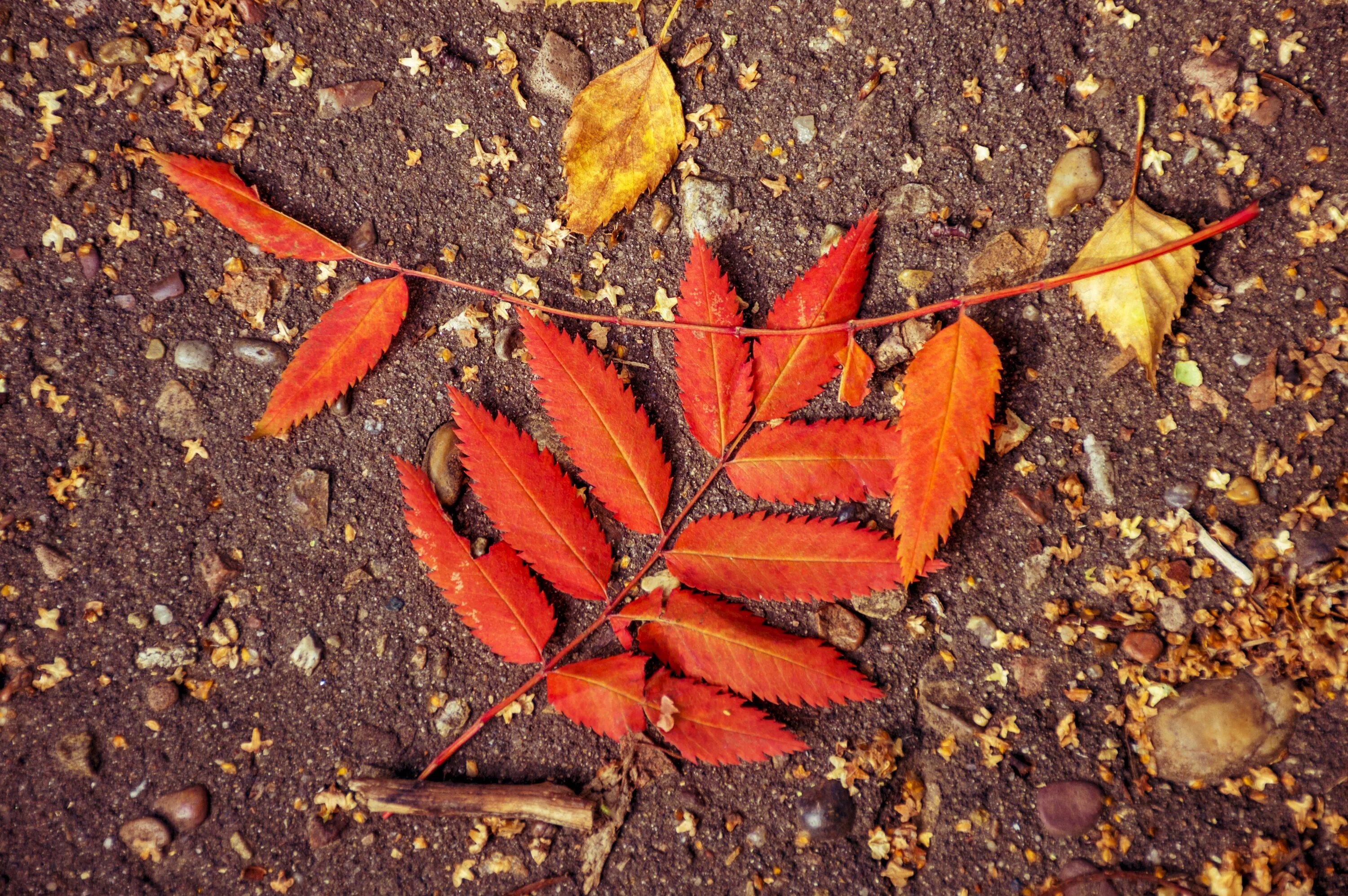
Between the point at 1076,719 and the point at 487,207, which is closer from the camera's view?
the point at 1076,719

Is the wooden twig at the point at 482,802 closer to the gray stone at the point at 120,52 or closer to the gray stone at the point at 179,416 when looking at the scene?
the gray stone at the point at 179,416

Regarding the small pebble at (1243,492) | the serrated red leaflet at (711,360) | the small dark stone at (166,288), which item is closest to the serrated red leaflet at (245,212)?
the small dark stone at (166,288)

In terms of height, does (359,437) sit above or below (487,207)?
below

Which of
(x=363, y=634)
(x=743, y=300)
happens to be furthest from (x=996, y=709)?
(x=363, y=634)

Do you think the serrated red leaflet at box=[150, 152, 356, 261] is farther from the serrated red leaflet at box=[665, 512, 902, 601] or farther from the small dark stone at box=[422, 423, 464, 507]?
the serrated red leaflet at box=[665, 512, 902, 601]

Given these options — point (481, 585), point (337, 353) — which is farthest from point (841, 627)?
point (337, 353)

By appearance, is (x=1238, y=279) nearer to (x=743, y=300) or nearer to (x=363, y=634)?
(x=743, y=300)
